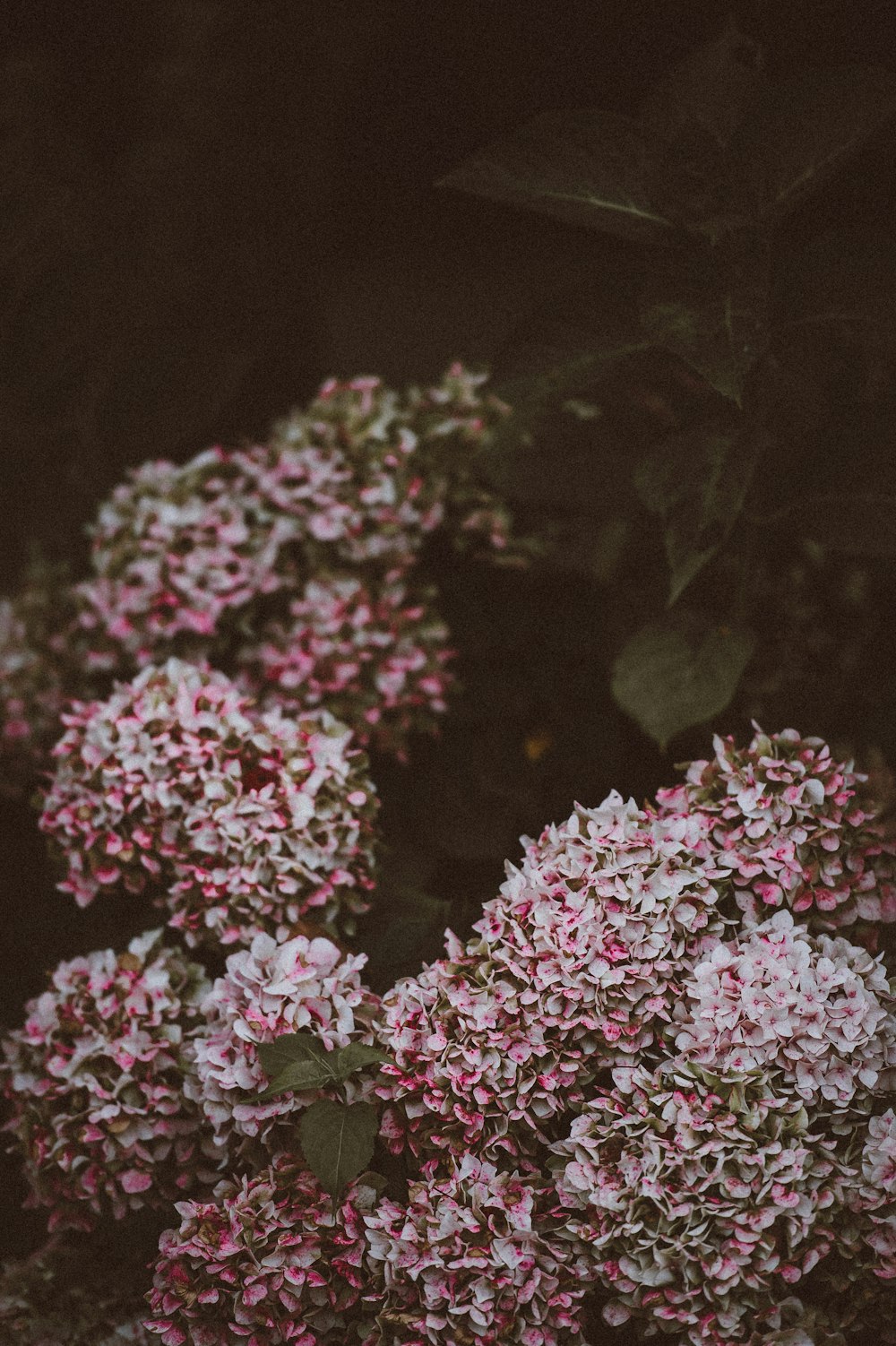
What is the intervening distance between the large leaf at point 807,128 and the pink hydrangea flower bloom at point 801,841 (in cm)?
64

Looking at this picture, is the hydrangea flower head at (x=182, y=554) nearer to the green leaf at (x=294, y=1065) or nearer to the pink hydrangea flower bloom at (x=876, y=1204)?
the green leaf at (x=294, y=1065)

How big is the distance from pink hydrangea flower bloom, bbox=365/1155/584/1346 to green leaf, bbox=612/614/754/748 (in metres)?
0.51

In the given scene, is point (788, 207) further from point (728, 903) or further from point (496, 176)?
point (728, 903)

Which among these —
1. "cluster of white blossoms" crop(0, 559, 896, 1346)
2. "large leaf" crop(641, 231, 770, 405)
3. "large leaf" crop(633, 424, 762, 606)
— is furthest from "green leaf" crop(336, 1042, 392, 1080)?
"large leaf" crop(641, 231, 770, 405)

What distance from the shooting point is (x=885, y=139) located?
5.80ft

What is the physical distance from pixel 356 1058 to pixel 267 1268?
0.62ft

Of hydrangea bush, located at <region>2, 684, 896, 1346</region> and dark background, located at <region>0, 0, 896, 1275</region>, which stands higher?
dark background, located at <region>0, 0, 896, 1275</region>

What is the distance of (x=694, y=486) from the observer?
127 cm

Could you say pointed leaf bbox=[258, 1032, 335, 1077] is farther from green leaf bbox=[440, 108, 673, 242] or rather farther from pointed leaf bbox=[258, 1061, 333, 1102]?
green leaf bbox=[440, 108, 673, 242]

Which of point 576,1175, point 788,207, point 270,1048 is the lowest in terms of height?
point 576,1175

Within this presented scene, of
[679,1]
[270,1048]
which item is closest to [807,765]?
[270,1048]

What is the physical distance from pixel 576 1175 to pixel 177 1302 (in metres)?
0.37

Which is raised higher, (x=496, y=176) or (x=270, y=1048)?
(x=496, y=176)

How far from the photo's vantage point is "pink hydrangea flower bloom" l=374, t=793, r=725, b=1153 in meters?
0.99
